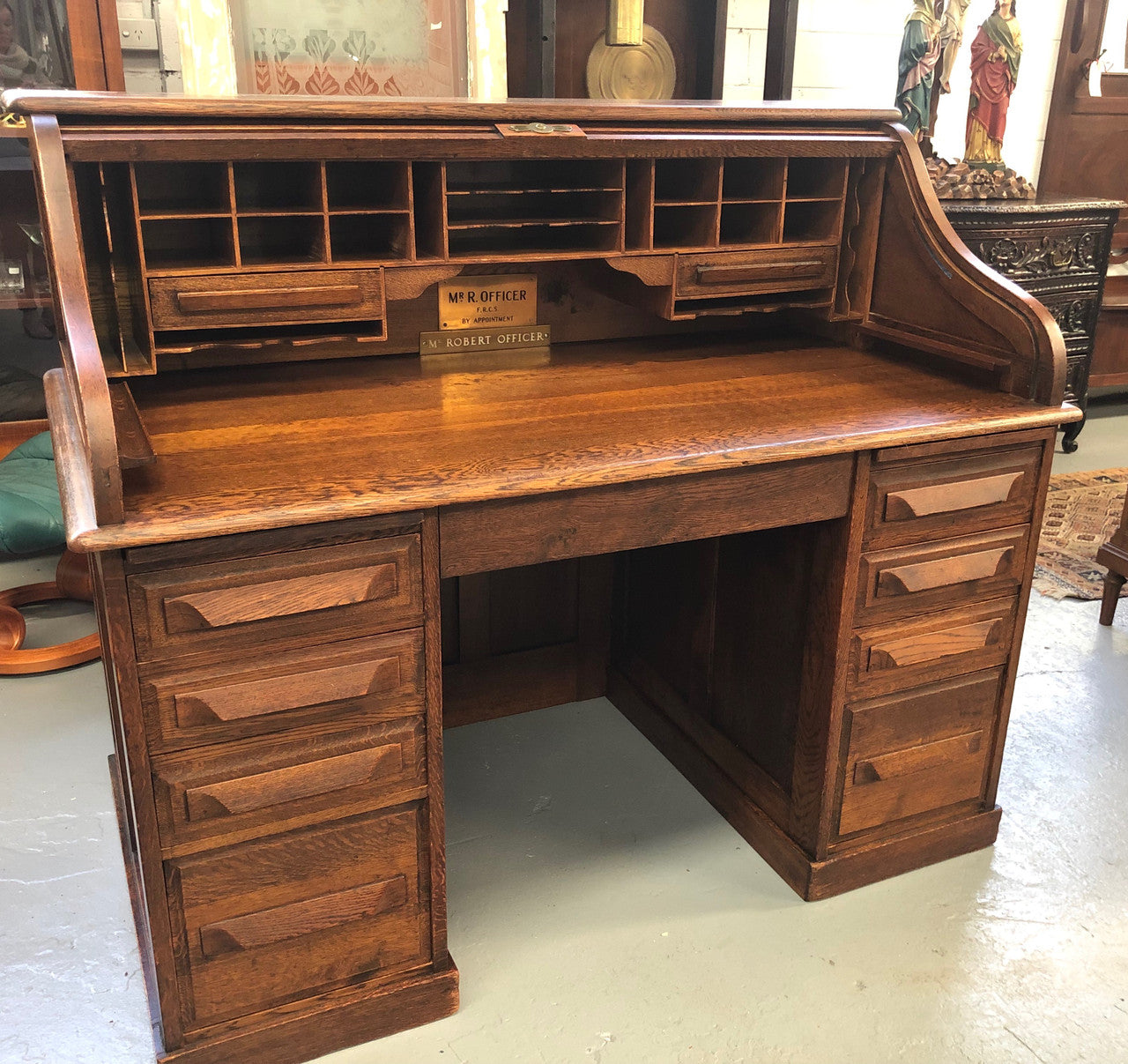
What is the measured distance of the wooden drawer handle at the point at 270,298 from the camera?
5.23 ft

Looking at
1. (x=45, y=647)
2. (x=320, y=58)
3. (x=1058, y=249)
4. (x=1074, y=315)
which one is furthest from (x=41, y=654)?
(x=1074, y=315)

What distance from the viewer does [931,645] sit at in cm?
187

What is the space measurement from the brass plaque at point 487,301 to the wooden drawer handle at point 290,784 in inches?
34.5

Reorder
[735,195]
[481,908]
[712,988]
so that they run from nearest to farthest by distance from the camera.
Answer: [712,988] < [481,908] < [735,195]

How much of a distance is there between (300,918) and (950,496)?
3.92ft

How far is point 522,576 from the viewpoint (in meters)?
2.40

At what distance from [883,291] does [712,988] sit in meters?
1.28

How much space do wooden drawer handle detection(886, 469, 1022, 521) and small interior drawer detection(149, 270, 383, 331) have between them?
2.89 ft

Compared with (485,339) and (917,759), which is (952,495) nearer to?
(917,759)

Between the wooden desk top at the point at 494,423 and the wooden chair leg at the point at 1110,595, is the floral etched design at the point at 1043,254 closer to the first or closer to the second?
the wooden chair leg at the point at 1110,595

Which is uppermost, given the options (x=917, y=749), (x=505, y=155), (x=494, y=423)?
(x=505, y=155)

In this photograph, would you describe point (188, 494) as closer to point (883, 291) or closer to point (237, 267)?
point (237, 267)

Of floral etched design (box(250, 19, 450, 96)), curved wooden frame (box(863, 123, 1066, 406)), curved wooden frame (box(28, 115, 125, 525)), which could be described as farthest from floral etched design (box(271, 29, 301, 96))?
curved wooden frame (box(863, 123, 1066, 406))

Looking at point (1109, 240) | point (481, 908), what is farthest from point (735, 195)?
point (1109, 240)
